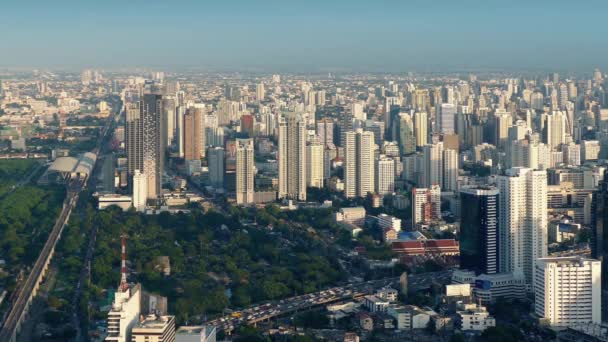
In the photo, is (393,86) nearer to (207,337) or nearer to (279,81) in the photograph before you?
(279,81)

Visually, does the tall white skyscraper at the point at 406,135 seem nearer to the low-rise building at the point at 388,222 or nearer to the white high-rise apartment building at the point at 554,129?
the white high-rise apartment building at the point at 554,129

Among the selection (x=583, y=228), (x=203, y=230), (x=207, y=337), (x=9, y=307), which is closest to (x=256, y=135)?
(x=203, y=230)

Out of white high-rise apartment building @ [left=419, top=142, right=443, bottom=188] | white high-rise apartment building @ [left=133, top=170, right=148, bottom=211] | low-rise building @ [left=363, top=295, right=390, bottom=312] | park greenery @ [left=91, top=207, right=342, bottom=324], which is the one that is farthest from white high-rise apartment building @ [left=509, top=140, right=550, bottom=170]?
low-rise building @ [left=363, top=295, right=390, bottom=312]

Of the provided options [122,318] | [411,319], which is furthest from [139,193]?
[122,318]

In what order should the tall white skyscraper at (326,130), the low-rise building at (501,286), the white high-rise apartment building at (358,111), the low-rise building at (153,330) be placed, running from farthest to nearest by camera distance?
the white high-rise apartment building at (358,111)
the tall white skyscraper at (326,130)
the low-rise building at (501,286)
the low-rise building at (153,330)

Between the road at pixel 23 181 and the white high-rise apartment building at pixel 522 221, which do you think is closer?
the white high-rise apartment building at pixel 522 221

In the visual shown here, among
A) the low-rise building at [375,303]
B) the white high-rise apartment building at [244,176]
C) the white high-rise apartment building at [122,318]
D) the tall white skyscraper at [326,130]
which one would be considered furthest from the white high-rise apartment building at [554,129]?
the white high-rise apartment building at [122,318]
